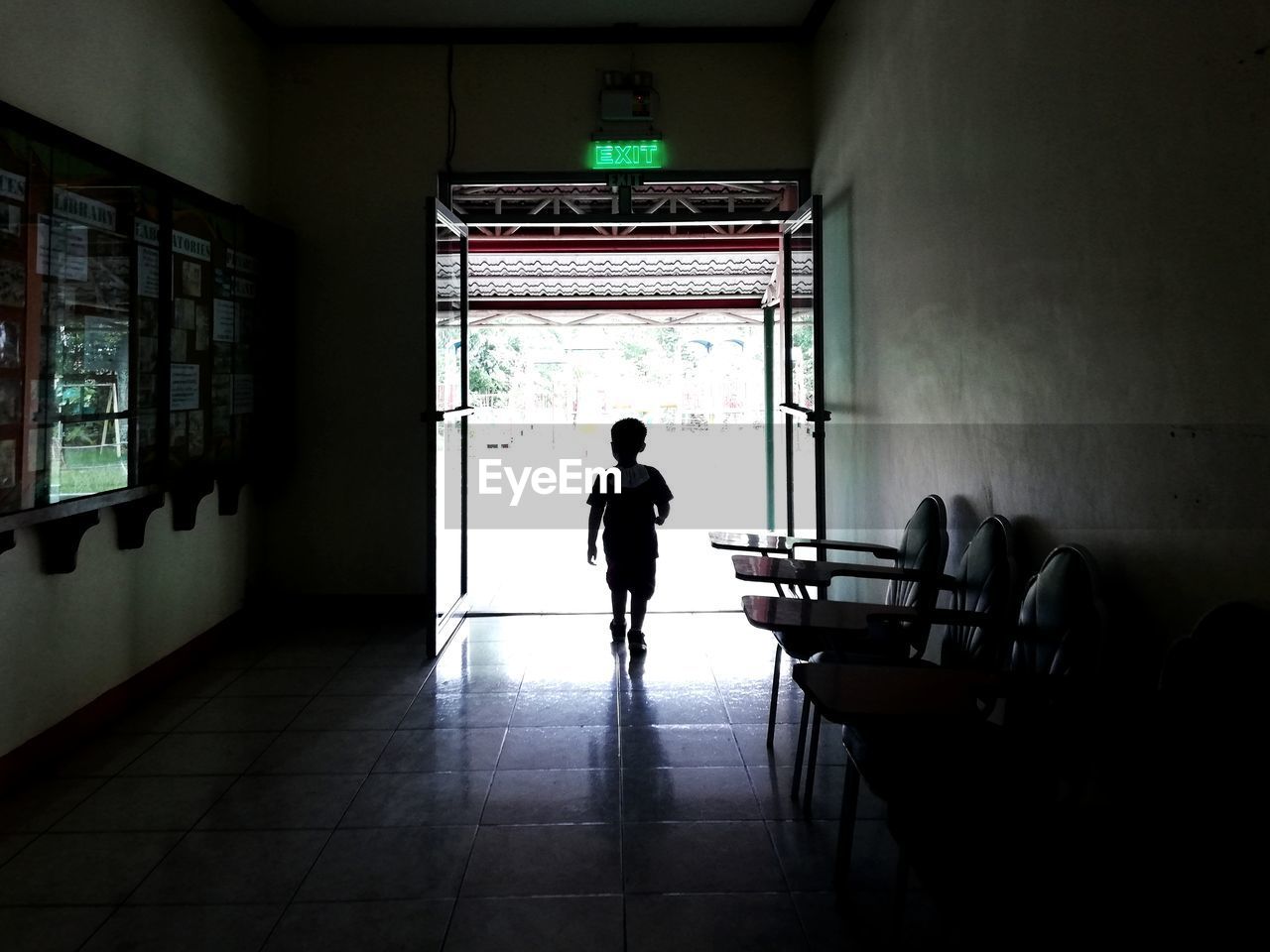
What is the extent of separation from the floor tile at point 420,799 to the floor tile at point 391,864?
59mm

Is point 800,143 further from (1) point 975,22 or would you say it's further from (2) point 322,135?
(2) point 322,135

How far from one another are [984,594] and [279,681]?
3015mm

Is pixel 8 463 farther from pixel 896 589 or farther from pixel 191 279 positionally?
pixel 896 589

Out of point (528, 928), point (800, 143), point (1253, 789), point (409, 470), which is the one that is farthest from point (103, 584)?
point (800, 143)

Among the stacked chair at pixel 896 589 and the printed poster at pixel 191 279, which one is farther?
the printed poster at pixel 191 279

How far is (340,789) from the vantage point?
2.68 m

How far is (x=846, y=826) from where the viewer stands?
2.03 meters

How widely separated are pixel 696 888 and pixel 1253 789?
1.26 meters

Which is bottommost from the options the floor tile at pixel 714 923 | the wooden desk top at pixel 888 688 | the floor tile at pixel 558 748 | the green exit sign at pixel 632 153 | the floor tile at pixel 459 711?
the floor tile at pixel 714 923

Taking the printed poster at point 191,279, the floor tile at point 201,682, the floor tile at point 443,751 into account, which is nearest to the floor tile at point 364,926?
the floor tile at point 443,751

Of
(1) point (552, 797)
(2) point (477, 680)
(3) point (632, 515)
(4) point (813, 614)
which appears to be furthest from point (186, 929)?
(3) point (632, 515)

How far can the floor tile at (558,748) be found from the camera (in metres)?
2.84

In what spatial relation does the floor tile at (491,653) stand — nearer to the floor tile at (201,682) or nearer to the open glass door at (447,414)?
the open glass door at (447,414)

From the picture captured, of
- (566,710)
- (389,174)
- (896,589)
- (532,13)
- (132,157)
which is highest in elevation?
(532,13)
